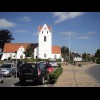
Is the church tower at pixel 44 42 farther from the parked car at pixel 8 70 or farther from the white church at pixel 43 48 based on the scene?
the parked car at pixel 8 70

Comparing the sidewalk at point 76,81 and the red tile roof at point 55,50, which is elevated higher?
the red tile roof at point 55,50

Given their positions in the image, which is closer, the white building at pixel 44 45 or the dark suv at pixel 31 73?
the dark suv at pixel 31 73

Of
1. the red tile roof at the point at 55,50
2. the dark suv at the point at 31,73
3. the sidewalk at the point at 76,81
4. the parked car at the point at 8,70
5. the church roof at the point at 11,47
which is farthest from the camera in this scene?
the church roof at the point at 11,47

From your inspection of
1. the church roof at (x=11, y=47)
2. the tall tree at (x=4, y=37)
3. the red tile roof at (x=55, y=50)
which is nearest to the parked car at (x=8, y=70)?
the tall tree at (x=4, y=37)

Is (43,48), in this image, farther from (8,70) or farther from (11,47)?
(8,70)

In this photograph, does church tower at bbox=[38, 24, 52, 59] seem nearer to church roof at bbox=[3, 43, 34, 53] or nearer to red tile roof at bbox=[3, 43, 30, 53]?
church roof at bbox=[3, 43, 34, 53]

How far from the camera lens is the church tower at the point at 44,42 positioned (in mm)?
86875

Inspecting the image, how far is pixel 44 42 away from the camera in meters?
87.4

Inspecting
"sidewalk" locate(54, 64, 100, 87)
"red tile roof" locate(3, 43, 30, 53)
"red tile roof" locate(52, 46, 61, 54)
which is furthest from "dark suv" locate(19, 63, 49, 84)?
"red tile roof" locate(3, 43, 30, 53)
